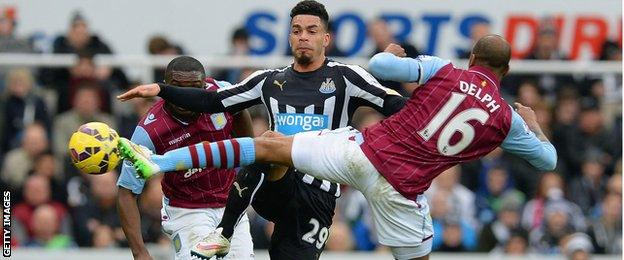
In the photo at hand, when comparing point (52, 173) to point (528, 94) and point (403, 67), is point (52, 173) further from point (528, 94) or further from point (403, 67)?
point (403, 67)

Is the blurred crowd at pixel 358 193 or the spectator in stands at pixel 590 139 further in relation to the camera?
the spectator in stands at pixel 590 139

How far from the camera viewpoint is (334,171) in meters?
11.7

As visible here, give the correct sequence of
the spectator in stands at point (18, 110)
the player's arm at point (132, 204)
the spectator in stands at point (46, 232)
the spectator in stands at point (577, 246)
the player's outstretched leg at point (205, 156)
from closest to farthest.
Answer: the player's outstretched leg at point (205, 156)
the player's arm at point (132, 204)
the spectator in stands at point (577, 246)
the spectator in stands at point (46, 232)
the spectator in stands at point (18, 110)

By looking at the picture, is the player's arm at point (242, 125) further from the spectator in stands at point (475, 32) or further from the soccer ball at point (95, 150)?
the spectator in stands at point (475, 32)

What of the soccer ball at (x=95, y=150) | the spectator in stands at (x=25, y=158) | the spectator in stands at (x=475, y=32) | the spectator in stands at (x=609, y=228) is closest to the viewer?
the soccer ball at (x=95, y=150)

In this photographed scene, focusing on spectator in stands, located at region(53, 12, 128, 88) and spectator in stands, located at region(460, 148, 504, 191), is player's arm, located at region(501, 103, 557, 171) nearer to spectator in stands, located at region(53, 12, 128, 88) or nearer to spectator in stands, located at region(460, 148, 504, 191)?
spectator in stands, located at region(460, 148, 504, 191)

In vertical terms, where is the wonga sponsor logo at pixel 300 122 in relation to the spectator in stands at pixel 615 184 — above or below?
above

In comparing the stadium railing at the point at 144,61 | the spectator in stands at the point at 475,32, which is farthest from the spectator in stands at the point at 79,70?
the spectator in stands at the point at 475,32

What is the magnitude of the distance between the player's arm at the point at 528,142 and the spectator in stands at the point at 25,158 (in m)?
7.12

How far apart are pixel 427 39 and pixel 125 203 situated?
761cm

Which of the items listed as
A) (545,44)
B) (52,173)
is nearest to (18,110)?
(52,173)

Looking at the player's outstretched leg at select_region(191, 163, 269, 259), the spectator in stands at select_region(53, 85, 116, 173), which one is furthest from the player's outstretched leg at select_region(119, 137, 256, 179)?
the spectator in stands at select_region(53, 85, 116, 173)

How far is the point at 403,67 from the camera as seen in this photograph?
11508 mm

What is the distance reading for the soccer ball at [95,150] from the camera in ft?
37.2
